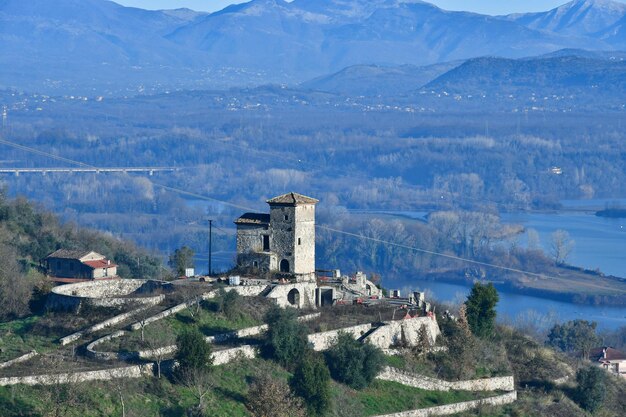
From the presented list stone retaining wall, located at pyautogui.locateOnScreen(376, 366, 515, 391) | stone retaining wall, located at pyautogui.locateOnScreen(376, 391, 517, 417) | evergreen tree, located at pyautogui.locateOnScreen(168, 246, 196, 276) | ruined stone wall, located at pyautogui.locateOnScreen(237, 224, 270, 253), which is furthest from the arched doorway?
evergreen tree, located at pyautogui.locateOnScreen(168, 246, 196, 276)

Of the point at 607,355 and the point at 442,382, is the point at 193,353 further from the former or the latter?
the point at 607,355

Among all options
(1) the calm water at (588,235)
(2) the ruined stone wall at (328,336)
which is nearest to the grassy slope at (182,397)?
(2) the ruined stone wall at (328,336)

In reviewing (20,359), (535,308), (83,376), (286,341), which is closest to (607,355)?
(286,341)

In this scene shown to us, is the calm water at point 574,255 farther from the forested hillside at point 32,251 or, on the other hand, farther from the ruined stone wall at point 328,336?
the ruined stone wall at point 328,336

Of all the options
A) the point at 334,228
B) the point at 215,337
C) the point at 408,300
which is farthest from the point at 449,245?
the point at 215,337

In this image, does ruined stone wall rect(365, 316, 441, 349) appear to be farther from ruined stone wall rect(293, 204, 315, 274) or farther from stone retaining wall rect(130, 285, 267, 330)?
ruined stone wall rect(293, 204, 315, 274)
